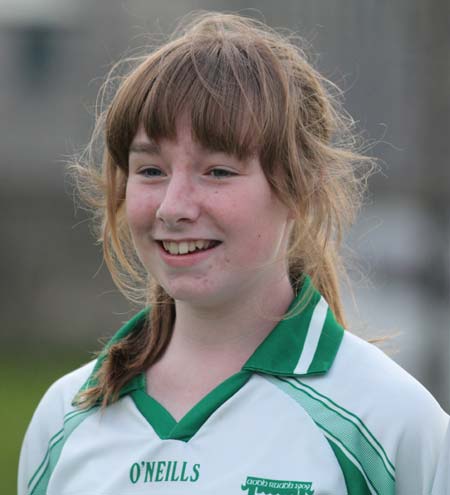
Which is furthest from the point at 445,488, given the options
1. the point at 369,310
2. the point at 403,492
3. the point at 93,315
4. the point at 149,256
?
the point at 93,315

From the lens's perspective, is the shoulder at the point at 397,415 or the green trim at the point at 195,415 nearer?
the shoulder at the point at 397,415

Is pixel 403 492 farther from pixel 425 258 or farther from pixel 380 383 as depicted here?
pixel 425 258

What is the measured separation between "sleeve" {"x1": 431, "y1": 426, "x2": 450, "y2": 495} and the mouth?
25.4 inches

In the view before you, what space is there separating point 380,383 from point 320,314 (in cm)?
28

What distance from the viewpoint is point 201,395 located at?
9.16ft

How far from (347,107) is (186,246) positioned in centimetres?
421

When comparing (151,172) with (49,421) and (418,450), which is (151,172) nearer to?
(49,421)

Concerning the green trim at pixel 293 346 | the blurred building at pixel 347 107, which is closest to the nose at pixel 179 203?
the green trim at pixel 293 346

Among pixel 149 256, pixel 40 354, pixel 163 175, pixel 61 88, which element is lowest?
pixel 40 354

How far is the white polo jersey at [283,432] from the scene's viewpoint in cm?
260

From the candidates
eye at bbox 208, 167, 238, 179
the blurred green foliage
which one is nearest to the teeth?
eye at bbox 208, 167, 238, 179

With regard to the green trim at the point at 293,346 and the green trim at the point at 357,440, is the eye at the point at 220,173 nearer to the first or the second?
the green trim at the point at 293,346

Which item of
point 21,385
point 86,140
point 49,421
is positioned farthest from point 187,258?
point 86,140

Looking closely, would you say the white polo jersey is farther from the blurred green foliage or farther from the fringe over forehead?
the blurred green foliage
